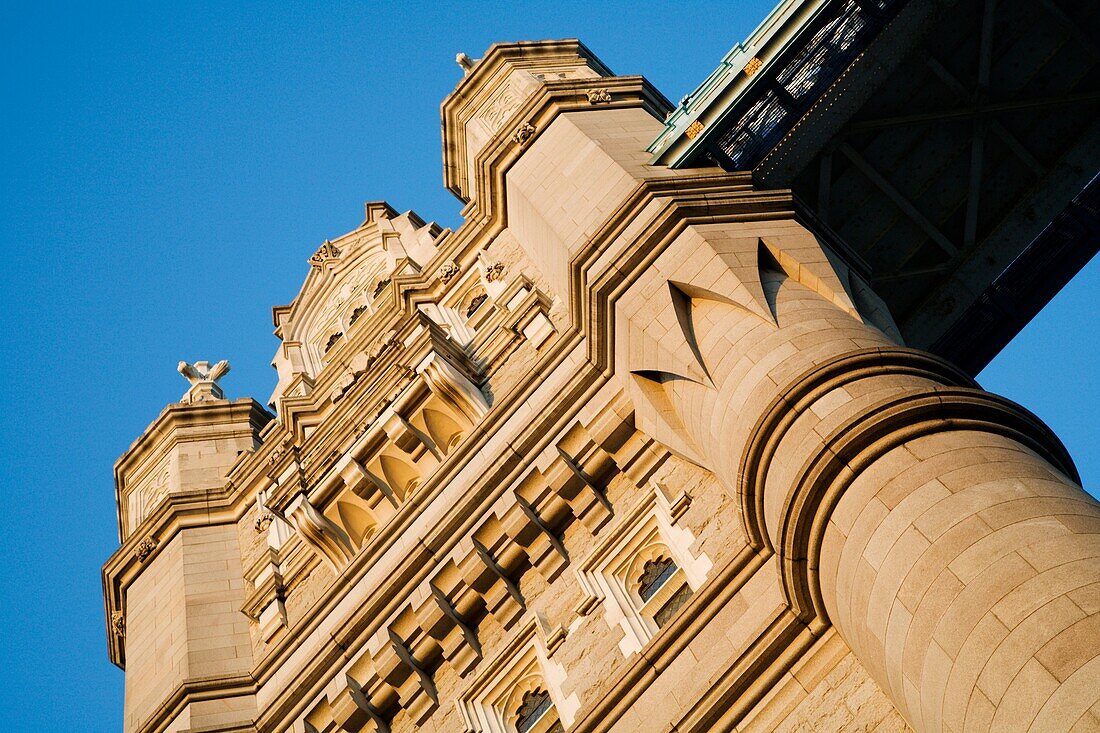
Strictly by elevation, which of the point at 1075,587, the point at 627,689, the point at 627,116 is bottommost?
the point at 1075,587

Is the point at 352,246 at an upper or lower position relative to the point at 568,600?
upper

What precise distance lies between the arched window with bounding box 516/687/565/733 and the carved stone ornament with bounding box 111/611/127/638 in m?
10.9

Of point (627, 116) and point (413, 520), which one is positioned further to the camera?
point (627, 116)

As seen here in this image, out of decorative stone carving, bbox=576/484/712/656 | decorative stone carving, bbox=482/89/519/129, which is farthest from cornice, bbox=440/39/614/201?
decorative stone carving, bbox=576/484/712/656

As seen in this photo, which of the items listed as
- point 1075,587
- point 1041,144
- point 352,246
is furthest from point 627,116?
point 352,246

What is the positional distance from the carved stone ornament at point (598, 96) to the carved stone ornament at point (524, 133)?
3.43ft

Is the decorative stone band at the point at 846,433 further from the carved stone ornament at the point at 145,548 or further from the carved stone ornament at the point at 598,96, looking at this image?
the carved stone ornament at the point at 145,548

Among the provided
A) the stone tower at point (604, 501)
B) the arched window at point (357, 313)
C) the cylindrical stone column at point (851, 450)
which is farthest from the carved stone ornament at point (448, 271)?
the cylindrical stone column at point (851, 450)

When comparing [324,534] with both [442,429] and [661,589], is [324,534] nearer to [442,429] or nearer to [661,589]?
[442,429]

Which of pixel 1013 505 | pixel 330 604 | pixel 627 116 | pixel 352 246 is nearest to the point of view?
pixel 1013 505

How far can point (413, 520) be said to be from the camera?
779 inches

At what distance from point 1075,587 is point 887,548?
168 centimetres

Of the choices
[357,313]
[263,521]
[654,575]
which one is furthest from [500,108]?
[654,575]

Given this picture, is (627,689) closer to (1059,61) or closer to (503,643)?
(503,643)
